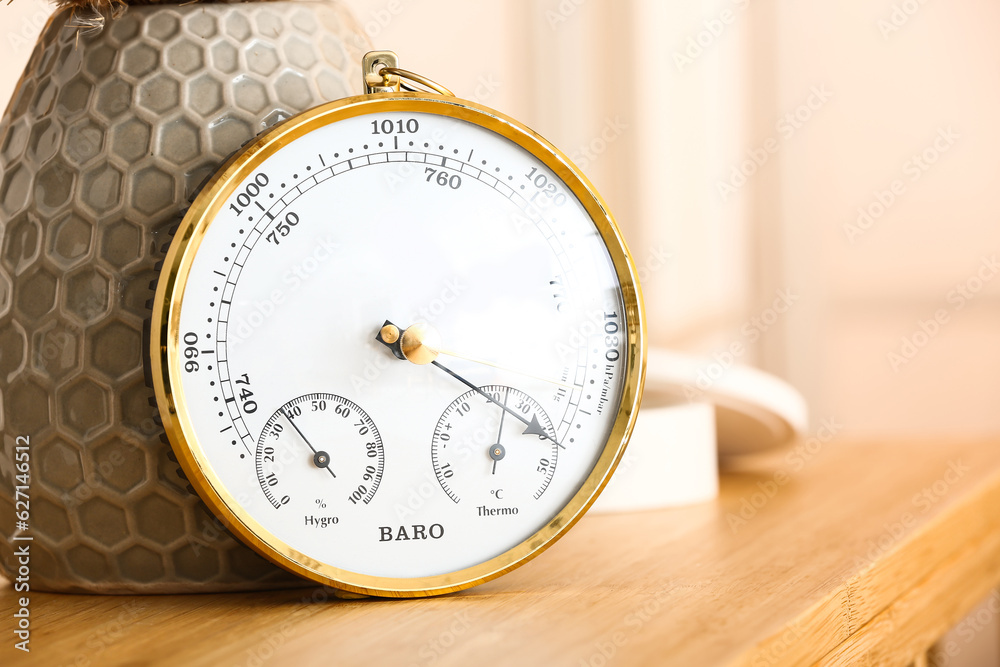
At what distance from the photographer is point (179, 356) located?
50cm

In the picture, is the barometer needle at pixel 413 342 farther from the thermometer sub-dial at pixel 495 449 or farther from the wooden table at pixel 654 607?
the wooden table at pixel 654 607

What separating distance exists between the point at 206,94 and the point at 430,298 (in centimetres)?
18

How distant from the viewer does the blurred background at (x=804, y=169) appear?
201 centimetres

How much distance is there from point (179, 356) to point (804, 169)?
194cm

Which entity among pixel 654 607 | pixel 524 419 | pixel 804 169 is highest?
pixel 804 169

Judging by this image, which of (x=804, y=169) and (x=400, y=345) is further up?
(x=804, y=169)

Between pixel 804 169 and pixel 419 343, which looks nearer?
pixel 419 343

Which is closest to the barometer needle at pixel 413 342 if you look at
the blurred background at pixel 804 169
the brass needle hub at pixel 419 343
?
the brass needle hub at pixel 419 343

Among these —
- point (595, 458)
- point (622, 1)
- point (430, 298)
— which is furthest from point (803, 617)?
point (622, 1)

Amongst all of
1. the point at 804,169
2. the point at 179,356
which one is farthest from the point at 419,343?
the point at 804,169

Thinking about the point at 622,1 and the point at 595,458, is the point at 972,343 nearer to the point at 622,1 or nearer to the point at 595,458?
the point at 622,1

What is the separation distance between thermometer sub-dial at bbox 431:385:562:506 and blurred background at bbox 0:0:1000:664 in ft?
4.82

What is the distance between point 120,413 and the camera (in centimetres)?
53

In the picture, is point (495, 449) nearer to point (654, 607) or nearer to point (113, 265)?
point (654, 607)
